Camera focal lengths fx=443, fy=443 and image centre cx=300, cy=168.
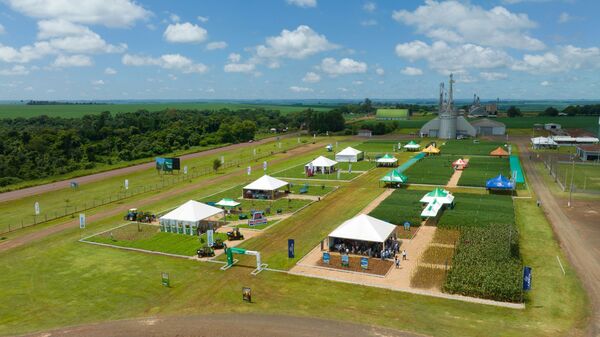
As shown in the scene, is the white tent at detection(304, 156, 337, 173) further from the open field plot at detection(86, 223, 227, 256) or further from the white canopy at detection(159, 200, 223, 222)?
the open field plot at detection(86, 223, 227, 256)

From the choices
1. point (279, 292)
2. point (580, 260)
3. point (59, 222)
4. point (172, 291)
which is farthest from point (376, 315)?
point (59, 222)

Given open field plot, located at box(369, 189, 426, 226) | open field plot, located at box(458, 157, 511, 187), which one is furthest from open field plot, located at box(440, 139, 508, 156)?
open field plot, located at box(369, 189, 426, 226)

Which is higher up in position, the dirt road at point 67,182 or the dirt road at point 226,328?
the dirt road at point 226,328

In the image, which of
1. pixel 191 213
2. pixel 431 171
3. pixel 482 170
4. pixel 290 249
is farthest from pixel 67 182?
pixel 482 170

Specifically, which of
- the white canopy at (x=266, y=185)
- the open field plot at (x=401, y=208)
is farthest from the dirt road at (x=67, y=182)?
the open field plot at (x=401, y=208)

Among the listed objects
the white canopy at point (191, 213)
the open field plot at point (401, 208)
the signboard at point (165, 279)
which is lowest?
the signboard at point (165, 279)

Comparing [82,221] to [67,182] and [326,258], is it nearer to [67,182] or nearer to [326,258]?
[326,258]

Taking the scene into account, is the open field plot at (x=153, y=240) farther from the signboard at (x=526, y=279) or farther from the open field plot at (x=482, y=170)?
the open field plot at (x=482, y=170)
